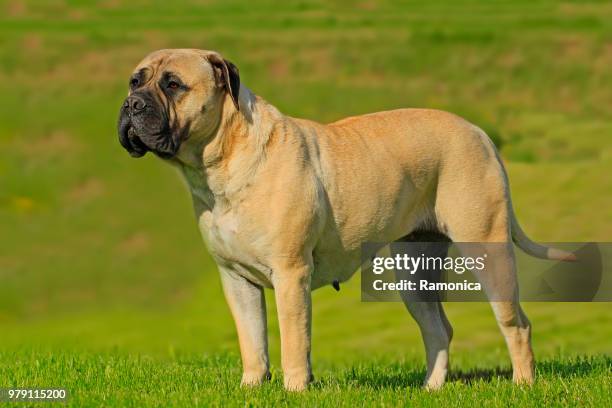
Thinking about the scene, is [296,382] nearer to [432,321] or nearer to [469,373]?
[432,321]

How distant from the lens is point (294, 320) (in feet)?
23.3

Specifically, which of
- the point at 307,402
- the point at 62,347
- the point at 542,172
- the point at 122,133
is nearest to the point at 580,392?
the point at 307,402

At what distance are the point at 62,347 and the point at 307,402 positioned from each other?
154 inches

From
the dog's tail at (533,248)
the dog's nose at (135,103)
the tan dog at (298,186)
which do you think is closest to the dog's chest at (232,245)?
the tan dog at (298,186)

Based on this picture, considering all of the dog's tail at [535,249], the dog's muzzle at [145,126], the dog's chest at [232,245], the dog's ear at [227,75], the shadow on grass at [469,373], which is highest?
the dog's ear at [227,75]

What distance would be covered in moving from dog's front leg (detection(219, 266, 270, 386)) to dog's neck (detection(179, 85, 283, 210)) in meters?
0.69

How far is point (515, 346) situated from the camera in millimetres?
8133

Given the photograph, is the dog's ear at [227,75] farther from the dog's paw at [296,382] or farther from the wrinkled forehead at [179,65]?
the dog's paw at [296,382]

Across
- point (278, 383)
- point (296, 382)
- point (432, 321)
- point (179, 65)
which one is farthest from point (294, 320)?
point (179, 65)

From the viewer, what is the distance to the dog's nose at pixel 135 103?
6.76 m

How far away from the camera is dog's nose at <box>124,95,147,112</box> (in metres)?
6.76

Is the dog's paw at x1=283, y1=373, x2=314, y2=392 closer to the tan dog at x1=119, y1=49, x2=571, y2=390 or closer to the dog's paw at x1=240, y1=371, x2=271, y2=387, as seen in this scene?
the tan dog at x1=119, y1=49, x2=571, y2=390

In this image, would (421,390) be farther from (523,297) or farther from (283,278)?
(523,297)

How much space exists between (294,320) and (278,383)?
0.82 meters
